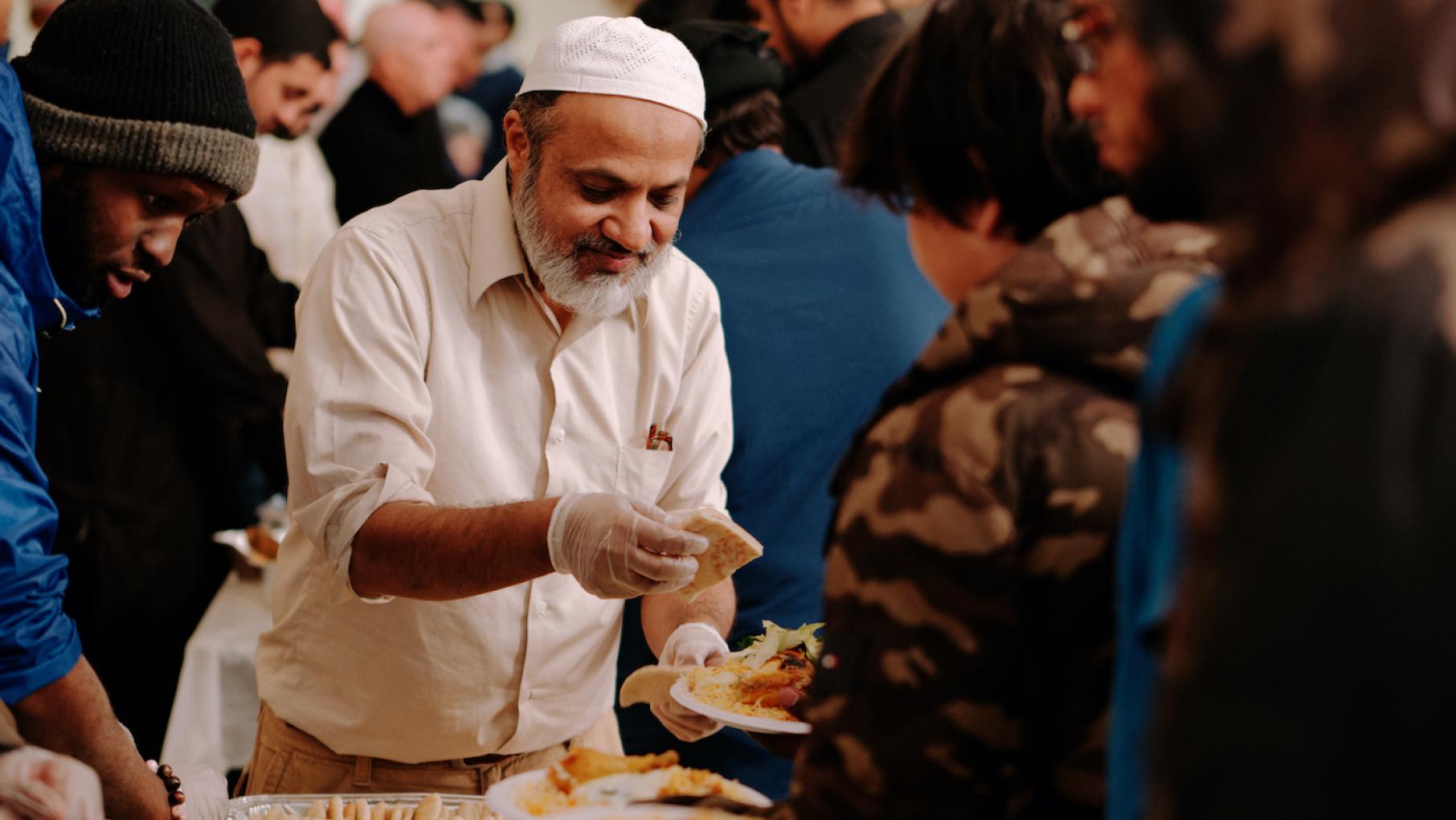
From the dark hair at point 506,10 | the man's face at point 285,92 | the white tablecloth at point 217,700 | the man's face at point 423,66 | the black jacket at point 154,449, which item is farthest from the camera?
the dark hair at point 506,10

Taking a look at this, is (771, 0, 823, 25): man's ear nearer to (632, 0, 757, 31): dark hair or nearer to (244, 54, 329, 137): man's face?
(632, 0, 757, 31): dark hair

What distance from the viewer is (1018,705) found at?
1.03 m

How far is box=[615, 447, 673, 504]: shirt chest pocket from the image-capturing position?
235 centimetres

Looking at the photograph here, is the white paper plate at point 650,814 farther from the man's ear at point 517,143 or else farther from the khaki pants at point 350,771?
the man's ear at point 517,143

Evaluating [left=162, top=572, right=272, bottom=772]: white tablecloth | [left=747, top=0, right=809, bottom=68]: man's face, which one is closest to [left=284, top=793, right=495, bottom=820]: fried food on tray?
[left=162, top=572, right=272, bottom=772]: white tablecloth

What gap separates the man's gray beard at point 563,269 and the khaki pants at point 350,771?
0.75 m

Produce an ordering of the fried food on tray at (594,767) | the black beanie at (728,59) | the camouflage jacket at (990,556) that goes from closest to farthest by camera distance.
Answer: the camouflage jacket at (990,556), the fried food on tray at (594,767), the black beanie at (728,59)

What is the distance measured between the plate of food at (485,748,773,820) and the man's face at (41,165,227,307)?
102cm

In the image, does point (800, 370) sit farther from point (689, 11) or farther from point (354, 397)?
point (689, 11)

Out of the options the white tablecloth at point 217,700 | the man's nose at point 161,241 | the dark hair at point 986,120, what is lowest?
the white tablecloth at point 217,700

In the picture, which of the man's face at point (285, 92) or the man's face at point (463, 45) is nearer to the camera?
the man's face at point (285, 92)

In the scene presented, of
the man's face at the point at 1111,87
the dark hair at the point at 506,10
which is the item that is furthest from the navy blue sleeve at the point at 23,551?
the dark hair at the point at 506,10

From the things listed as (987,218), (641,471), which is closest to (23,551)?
(641,471)

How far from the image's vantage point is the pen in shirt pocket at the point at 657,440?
2.39 m
